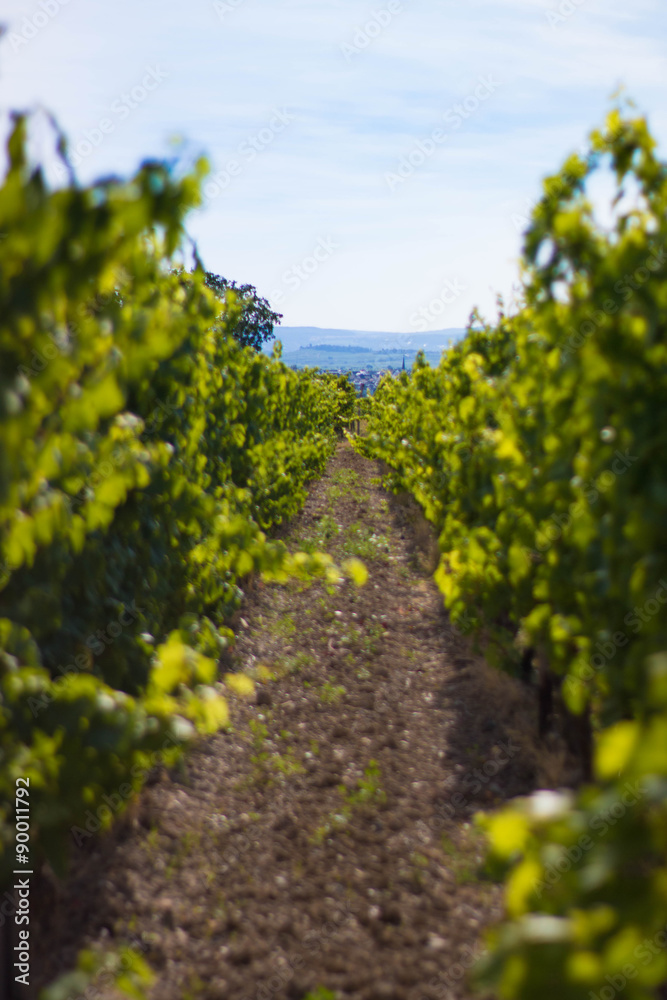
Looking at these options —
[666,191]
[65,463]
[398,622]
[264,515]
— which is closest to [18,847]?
[65,463]

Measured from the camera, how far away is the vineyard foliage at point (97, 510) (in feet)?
5.42

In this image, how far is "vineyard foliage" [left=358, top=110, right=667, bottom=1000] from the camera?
4.25 ft

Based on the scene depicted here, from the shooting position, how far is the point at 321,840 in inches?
165

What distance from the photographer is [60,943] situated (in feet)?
10.8

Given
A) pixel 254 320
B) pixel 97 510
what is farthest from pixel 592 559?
pixel 254 320

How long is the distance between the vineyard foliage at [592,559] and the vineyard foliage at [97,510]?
109cm

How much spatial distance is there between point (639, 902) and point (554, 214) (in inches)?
104

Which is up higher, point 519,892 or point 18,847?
point 18,847

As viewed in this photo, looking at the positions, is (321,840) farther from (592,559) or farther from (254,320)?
(254,320)

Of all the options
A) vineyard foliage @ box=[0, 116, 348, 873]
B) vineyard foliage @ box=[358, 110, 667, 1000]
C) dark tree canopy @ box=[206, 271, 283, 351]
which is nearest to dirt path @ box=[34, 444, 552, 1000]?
vineyard foliage @ box=[0, 116, 348, 873]

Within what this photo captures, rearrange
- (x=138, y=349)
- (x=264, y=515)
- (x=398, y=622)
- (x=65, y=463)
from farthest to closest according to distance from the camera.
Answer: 1. (x=264, y=515)
2. (x=398, y=622)
3. (x=65, y=463)
4. (x=138, y=349)

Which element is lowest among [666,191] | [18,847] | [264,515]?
[18,847]

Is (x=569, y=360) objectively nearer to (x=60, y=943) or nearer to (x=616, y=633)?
(x=616, y=633)

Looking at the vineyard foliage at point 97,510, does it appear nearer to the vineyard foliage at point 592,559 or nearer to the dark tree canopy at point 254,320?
the vineyard foliage at point 592,559
